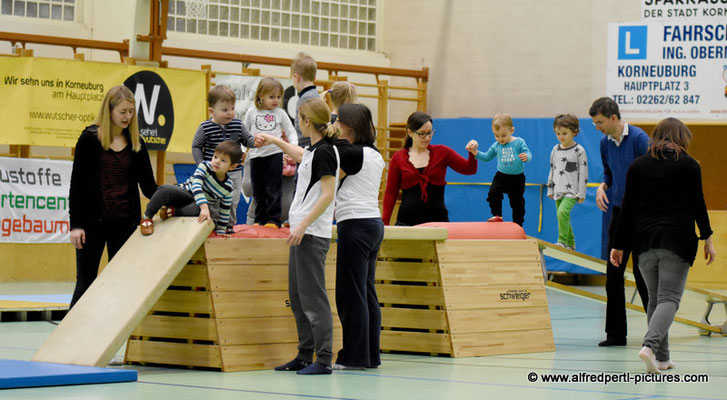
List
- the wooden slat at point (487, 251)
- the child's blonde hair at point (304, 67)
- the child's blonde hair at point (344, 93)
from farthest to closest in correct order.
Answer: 1. the child's blonde hair at point (304, 67)
2. the wooden slat at point (487, 251)
3. the child's blonde hair at point (344, 93)

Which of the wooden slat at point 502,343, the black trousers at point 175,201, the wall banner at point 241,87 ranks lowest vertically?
the wooden slat at point 502,343

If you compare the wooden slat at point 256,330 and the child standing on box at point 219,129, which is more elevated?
the child standing on box at point 219,129

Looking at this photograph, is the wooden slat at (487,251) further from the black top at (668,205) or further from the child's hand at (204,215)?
the child's hand at (204,215)

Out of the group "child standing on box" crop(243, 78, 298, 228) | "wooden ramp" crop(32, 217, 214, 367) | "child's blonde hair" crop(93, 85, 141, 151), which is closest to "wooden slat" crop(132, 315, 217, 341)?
"wooden ramp" crop(32, 217, 214, 367)

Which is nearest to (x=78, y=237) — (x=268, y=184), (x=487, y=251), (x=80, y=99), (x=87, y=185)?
(x=87, y=185)

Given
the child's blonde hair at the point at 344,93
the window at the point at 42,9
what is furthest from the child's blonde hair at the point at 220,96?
the window at the point at 42,9

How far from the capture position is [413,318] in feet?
25.1

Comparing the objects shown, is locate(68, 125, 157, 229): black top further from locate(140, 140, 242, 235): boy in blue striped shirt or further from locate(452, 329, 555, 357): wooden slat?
locate(452, 329, 555, 357): wooden slat

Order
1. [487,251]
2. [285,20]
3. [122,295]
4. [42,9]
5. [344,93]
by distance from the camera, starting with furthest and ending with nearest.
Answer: [285,20]
[42,9]
[487,251]
[344,93]
[122,295]

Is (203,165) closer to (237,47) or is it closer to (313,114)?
(313,114)

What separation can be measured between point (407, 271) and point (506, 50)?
10.2 m

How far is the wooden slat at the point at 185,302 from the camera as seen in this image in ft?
21.2

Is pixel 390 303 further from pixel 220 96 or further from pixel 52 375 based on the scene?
pixel 52 375

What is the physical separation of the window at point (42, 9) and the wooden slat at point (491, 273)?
945cm
